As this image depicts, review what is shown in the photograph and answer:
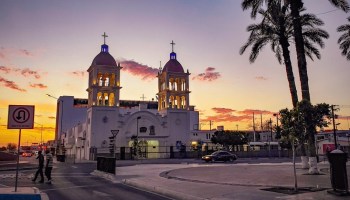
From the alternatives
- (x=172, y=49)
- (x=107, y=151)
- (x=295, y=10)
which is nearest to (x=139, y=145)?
(x=107, y=151)

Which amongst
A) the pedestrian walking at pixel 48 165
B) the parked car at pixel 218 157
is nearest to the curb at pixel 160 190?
the pedestrian walking at pixel 48 165

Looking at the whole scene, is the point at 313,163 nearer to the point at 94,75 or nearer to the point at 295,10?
the point at 295,10

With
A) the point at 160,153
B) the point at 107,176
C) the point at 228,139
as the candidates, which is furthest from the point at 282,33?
the point at 228,139

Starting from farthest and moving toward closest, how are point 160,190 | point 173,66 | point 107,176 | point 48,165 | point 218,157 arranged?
point 173,66 → point 218,157 → point 107,176 → point 48,165 → point 160,190

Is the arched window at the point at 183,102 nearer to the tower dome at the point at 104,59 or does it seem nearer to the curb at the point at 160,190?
the tower dome at the point at 104,59

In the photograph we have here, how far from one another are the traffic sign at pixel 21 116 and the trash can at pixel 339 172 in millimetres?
11428

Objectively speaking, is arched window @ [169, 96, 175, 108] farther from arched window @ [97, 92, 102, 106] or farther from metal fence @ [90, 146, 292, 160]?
arched window @ [97, 92, 102, 106]

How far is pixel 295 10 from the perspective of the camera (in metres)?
25.2

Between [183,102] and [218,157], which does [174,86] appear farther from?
[218,157]

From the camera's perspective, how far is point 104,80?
6756cm

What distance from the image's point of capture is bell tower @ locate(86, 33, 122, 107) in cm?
6600

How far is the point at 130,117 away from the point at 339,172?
194 feet

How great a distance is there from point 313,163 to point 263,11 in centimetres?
1376

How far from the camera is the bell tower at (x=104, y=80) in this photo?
6600 cm
